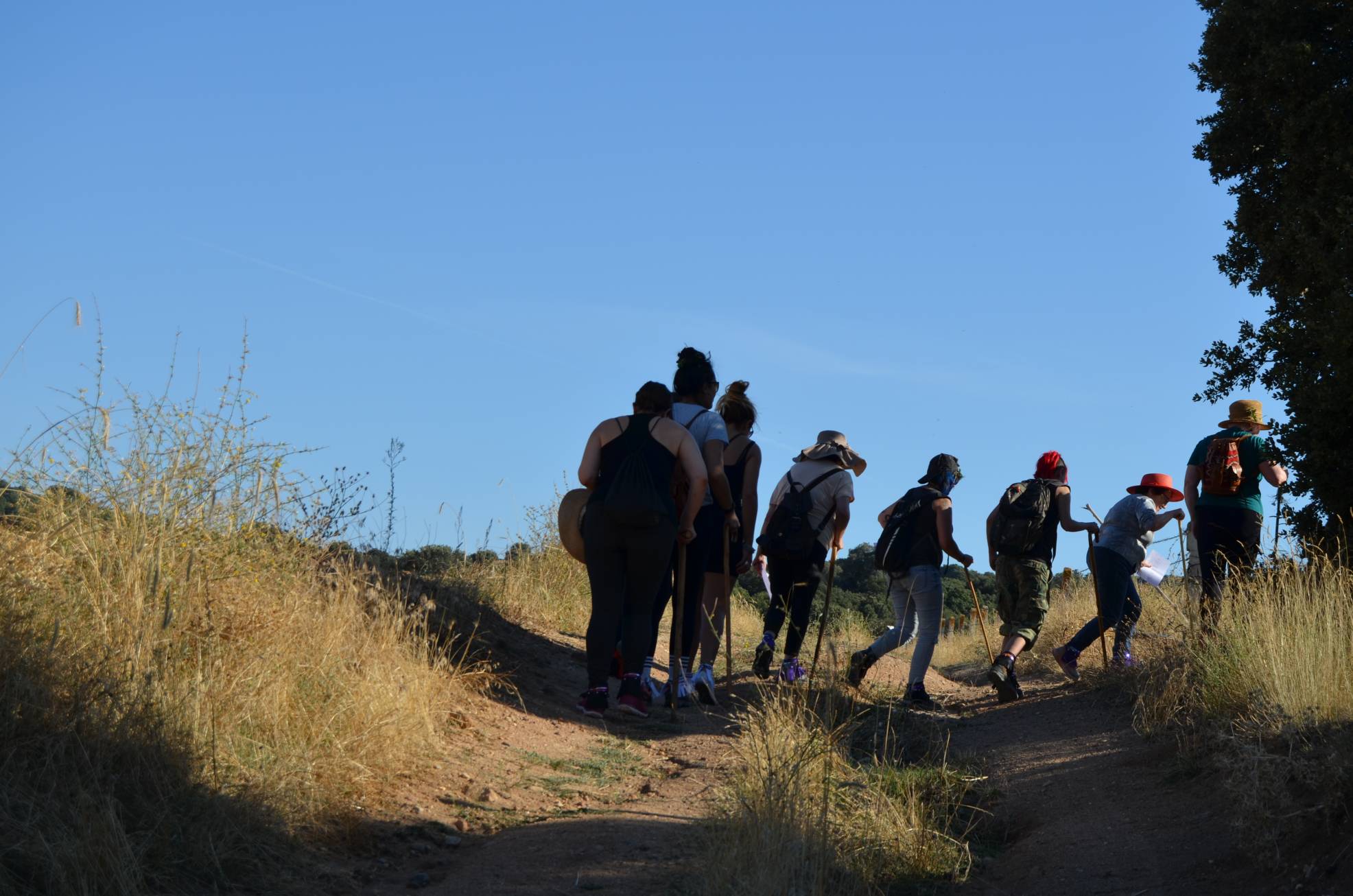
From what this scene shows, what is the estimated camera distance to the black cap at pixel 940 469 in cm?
950

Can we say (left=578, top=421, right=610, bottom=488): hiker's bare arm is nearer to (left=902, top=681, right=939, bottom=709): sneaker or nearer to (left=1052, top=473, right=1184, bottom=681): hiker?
(left=902, top=681, right=939, bottom=709): sneaker

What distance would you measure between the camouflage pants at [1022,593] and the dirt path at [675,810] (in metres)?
0.82

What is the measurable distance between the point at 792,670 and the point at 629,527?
6.46ft

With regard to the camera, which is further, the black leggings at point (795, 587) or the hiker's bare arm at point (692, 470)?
the black leggings at point (795, 587)

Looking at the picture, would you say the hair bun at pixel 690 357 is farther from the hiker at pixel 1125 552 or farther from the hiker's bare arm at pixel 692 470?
the hiker at pixel 1125 552

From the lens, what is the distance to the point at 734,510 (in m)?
9.09

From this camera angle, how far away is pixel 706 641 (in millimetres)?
9039

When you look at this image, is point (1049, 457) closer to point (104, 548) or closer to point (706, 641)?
point (706, 641)

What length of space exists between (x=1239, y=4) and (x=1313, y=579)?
6.19 meters

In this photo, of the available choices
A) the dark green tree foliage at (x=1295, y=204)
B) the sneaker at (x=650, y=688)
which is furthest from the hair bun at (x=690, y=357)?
the dark green tree foliage at (x=1295, y=204)

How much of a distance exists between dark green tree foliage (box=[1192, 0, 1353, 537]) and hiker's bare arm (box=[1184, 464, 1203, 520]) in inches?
46.7

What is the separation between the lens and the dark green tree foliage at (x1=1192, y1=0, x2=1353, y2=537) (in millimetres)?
9781

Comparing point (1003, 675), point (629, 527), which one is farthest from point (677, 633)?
point (1003, 675)

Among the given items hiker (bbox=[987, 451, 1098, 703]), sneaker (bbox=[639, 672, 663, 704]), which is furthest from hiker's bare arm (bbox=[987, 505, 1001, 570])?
sneaker (bbox=[639, 672, 663, 704])
